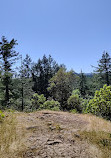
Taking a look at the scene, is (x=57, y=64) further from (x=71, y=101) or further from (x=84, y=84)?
(x=71, y=101)

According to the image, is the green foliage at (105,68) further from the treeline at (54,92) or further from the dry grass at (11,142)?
the dry grass at (11,142)

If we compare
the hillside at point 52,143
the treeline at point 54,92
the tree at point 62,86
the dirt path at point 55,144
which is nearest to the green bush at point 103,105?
the treeline at point 54,92

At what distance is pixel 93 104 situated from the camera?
650 centimetres

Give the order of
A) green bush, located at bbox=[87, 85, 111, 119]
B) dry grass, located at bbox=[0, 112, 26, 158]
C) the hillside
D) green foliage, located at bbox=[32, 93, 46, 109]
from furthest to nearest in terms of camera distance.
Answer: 1. green foliage, located at bbox=[32, 93, 46, 109]
2. green bush, located at bbox=[87, 85, 111, 119]
3. the hillside
4. dry grass, located at bbox=[0, 112, 26, 158]

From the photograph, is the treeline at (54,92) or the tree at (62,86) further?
the tree at (62,86)

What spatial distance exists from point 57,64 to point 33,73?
1258 centimetres

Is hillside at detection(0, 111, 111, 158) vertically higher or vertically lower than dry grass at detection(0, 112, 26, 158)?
lower

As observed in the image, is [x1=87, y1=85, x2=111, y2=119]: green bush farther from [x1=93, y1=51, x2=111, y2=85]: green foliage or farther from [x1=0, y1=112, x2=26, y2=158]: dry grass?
[x1=93, y1=51, x2=111, y2=85]: green foliage

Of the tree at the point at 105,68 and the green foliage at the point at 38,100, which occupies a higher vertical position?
the tree at the point at 105,68

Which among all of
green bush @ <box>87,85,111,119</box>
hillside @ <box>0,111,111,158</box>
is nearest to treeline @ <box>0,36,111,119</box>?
green bush @ <box>87,85,111,119</box>

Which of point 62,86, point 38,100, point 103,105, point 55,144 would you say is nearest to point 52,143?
point 55,144

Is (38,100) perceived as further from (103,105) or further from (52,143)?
(52,143)

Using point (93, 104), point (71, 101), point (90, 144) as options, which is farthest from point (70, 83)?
point (90, 144)

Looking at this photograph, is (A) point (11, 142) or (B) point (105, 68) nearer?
(A) point (11, 142)
